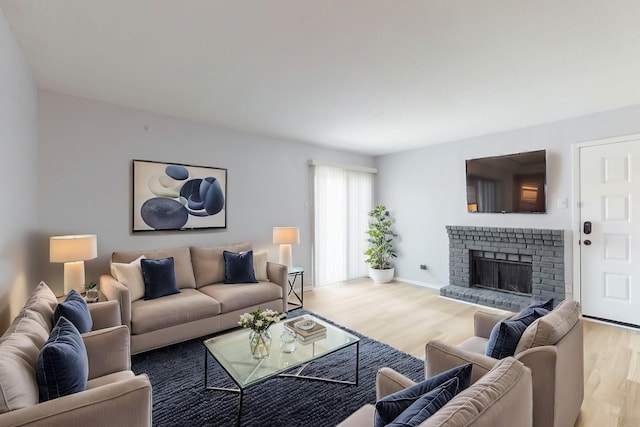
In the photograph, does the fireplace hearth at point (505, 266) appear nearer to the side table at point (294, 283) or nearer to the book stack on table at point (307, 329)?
the side table at point (294, 283)

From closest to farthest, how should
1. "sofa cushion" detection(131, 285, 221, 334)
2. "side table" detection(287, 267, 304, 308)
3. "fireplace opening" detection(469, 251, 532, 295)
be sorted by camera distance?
"sofa cushion" detection(131, 285, 221, 334) < "side table" detection(287, 267, 304, 308) < "fireplace opening" detection(469, 251, 532, 295)

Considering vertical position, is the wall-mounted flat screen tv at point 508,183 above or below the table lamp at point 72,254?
above

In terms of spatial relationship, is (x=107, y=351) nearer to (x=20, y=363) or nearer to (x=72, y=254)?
(x=20, y=363)

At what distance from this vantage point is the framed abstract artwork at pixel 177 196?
352 centimetres

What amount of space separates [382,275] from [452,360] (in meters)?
4.08

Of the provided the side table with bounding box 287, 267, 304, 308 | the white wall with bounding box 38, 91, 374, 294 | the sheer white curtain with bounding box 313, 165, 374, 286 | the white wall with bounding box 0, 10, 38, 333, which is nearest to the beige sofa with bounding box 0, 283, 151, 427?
the white wall with bounding box 0, 10, 38, 333

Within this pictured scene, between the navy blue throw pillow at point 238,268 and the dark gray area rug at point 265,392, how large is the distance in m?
0.94

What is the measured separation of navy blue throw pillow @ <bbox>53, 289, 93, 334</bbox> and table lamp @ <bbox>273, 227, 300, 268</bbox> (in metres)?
2.46

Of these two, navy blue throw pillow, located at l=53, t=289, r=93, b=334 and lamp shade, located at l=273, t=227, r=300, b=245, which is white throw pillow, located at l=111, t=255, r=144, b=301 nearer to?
navy blue throw pillow, located at l=53, t=289, r=93, b=334

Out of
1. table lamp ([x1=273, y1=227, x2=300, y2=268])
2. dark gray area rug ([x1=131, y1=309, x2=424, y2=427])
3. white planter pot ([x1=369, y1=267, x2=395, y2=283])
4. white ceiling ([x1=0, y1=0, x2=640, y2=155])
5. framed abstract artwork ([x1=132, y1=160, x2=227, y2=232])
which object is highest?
white ceiling ([x1=0, y1=0, x2=640, y2=155])

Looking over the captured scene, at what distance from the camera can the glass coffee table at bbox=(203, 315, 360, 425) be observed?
6.20 ft

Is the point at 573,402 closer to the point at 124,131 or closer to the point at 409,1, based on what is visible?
the point at 409,1

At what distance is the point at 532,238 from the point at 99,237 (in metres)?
5.21

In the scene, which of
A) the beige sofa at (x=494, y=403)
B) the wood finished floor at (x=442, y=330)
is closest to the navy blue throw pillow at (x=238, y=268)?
the wood finished floor at (x=442, y=330)
